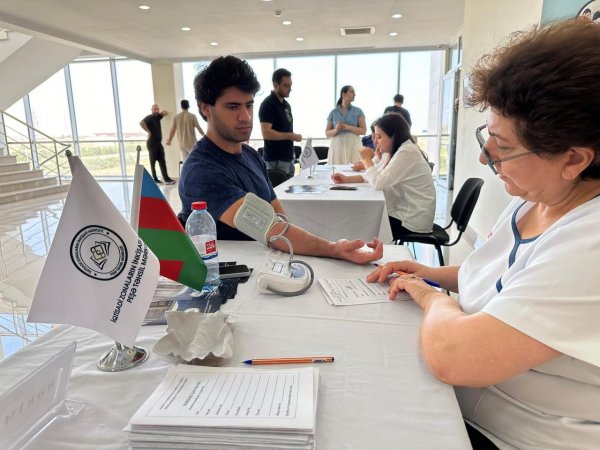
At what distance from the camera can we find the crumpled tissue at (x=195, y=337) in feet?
2.35

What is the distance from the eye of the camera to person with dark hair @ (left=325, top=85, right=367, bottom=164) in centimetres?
491

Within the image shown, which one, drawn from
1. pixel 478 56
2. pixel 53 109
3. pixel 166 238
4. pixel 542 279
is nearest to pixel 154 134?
pixel 53 109

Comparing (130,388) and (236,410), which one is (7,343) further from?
(236,410)

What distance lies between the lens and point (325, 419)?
586 mm

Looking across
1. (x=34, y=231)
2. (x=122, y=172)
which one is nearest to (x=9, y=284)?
(x=34, y=231)

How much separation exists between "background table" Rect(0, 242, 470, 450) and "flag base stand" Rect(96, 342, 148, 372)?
2 centimetres

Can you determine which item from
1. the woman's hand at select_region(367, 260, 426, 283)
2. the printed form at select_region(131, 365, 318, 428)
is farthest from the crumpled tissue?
the woman's hand at select_region(367, 260, 426, 283)

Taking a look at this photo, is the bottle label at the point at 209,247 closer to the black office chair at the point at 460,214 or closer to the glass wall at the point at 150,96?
the black office chair at the point at 460,214

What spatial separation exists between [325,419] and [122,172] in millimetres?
10423

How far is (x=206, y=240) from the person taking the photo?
3.92ft

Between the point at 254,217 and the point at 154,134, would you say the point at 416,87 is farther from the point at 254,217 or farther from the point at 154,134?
the point at 254,217

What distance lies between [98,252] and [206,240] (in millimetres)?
537

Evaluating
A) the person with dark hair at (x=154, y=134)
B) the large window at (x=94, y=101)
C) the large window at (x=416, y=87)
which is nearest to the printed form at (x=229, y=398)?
the person with dark hair at (x=154, y=134)

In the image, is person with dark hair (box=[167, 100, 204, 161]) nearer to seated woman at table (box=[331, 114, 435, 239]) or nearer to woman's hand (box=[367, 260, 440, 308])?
seated woman at table (box=[331, 114, 435, 239])
